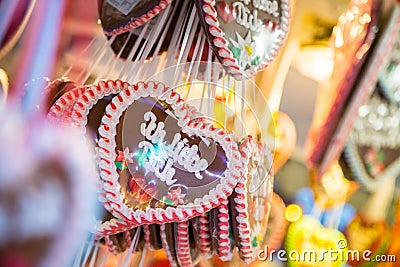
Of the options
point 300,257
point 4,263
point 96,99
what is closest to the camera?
point 4,263

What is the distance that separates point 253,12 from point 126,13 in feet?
0.39

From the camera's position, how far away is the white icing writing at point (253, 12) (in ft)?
1.92

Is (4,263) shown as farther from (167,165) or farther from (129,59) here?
(129,59)

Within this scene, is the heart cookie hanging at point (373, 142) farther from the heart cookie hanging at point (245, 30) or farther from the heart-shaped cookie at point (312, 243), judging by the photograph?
the heart cookie hanging at point (245, 30)

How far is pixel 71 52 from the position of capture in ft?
2.21

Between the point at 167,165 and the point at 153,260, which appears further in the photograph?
the point at 153,260

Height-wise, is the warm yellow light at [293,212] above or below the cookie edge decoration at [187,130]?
below

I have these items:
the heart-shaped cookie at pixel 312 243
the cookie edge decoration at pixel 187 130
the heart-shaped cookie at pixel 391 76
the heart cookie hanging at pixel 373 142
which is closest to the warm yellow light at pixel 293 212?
the heart-shaped cookie at pixel 312 243

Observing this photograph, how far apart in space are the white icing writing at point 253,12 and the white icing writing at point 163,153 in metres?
0.13

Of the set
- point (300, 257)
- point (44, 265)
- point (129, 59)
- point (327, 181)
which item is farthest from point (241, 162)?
point (327, 181)

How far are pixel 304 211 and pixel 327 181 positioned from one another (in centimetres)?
7

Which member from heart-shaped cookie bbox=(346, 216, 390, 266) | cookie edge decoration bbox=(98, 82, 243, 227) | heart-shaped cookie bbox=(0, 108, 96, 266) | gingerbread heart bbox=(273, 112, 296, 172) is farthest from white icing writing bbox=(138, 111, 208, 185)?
heart-shaped cookie bbox=(346, 216, 390, 266)

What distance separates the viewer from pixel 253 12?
61 centimetres

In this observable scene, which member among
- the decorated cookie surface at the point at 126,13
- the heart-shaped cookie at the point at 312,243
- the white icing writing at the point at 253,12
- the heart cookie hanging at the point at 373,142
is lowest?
the heart-shaped cookie at the point at 312,243
